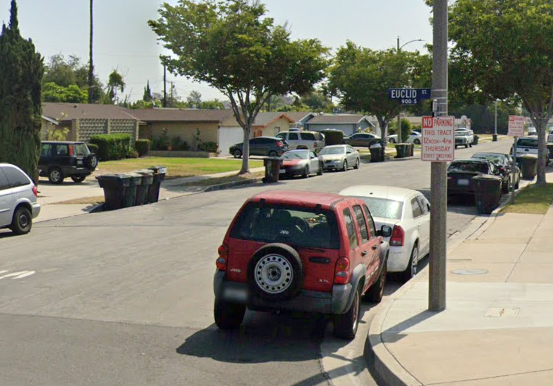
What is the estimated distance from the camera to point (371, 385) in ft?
25.4

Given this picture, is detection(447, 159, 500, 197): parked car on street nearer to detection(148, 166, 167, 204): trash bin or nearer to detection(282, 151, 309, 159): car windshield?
detection(148, 166, 167, 204): trash bin

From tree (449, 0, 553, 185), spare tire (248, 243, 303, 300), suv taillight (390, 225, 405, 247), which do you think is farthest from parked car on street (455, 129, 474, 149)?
spare tire (248, 243, 303, 300)

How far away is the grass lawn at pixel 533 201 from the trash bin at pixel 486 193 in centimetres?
42

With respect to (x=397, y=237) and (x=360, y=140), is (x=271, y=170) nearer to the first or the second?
(x=397, y=237)

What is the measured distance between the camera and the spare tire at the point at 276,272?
8.76 m

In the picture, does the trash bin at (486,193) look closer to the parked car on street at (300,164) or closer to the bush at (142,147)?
the parked car on street at (300,164)

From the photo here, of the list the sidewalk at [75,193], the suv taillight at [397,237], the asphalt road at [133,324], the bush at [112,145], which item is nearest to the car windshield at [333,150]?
the sidewalk at [75,193]

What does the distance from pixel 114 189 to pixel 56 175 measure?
973 cm

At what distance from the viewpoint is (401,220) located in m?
13.1

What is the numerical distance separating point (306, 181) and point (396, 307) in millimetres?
25728

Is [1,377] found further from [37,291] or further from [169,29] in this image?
[169,29]

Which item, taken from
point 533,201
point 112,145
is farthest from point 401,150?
point 533,201

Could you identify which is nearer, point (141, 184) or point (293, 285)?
point (293, 285)

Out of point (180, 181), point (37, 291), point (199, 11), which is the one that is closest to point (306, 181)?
point (180, 181)
